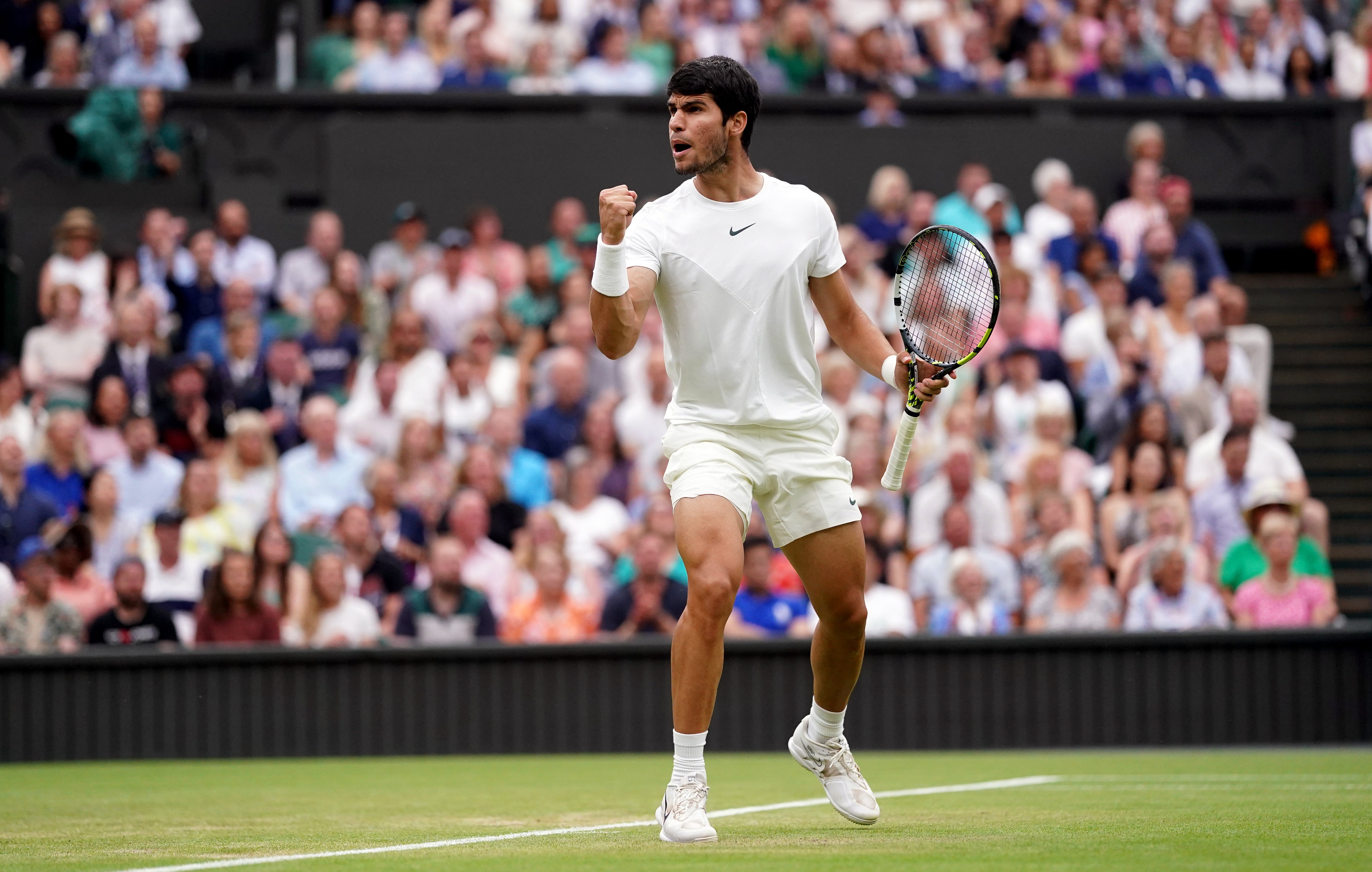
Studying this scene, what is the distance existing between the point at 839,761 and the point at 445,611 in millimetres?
5898

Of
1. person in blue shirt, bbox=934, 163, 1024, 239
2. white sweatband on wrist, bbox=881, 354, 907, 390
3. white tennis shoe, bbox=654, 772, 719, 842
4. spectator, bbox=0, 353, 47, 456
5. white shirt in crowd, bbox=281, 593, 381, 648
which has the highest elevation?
person in blue shirt, bbox=934, 163, 1024, 239

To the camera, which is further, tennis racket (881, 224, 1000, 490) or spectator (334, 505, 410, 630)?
spectator (334, 505, 410, 630)

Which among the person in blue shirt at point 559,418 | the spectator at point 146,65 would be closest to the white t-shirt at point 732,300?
the person in blue shirt at point 559,418

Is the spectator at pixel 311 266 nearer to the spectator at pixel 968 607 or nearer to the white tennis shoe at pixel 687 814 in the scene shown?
the spectator at pixel 968 607

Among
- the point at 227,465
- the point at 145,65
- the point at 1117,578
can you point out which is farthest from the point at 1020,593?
the point at 145,65

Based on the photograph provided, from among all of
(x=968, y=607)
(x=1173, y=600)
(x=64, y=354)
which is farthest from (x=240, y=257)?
(x=1173, y=600)

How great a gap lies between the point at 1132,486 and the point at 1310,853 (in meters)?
7.92

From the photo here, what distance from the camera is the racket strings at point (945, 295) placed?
620cm

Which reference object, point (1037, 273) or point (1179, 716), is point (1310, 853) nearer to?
point (1179, 716)

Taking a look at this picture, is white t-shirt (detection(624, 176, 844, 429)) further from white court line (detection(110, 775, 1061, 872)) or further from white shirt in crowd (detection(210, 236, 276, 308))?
white shirt in crowd (detection(210, 236, 276, 308))

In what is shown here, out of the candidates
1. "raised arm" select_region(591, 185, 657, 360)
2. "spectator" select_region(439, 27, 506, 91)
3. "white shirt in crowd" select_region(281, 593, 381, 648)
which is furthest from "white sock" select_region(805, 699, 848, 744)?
"spectator" select_region(439, 27, 506, 91)

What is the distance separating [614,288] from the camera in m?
5.75

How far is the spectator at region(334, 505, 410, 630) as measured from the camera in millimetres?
12242

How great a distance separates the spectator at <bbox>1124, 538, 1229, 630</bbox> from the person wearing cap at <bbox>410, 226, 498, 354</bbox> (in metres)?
5.27
